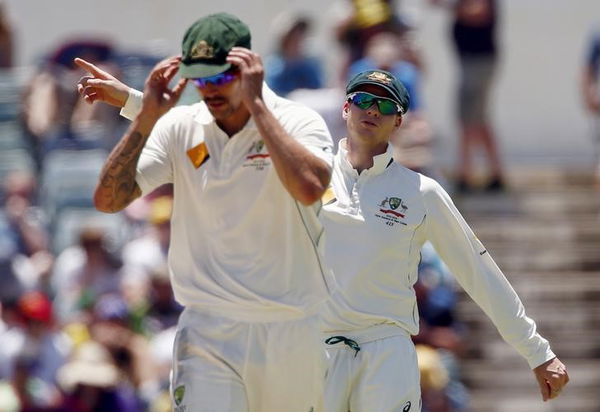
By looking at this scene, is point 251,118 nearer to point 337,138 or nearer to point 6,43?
point 337,138

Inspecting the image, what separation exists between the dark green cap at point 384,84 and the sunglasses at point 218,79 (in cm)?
79

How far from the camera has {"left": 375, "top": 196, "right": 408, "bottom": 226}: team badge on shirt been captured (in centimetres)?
671

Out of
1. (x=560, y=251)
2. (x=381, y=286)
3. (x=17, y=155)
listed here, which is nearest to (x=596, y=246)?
(x=560, y=251)

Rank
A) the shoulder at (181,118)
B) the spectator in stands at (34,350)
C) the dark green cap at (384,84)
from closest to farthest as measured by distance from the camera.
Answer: the shoulder at (181,118) < the dark green cap at (384,84) < the spectator in stands at (34,350)

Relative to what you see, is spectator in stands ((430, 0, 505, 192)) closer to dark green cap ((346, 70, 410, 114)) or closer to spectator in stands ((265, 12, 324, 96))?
spectator in stands ((265, 12, 324, 96))

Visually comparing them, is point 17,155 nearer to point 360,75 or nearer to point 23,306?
point 23,306

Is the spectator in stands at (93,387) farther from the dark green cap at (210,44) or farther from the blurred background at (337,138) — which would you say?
the dark green cap at (210,44)

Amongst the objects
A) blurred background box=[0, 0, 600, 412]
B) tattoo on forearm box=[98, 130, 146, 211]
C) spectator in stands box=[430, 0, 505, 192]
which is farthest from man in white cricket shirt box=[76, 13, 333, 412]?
spectator in stands box=[430, 0, 505, 192]

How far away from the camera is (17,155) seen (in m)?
14.2

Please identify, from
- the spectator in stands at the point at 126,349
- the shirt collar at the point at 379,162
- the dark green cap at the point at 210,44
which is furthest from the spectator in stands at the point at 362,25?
the dark green cap at the point at 210,44

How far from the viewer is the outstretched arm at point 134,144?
6031mm

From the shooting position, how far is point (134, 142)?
6062mm

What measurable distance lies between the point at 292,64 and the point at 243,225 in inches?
305

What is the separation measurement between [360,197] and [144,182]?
961 mm
